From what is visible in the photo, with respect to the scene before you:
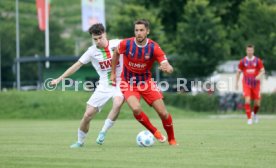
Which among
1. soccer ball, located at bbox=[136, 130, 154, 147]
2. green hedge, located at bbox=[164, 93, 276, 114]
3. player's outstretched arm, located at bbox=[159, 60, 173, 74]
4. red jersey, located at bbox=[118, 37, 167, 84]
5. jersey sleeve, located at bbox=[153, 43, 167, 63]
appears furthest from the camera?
green hedge, located at bbox=[164, 93, 276, 114]

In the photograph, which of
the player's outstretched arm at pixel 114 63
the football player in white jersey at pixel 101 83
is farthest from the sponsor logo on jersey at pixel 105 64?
the player's outstretched arm at pixel 114 63

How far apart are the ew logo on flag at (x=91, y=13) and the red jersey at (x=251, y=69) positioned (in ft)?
48.5

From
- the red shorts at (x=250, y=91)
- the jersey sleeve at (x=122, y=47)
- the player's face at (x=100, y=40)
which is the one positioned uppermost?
the player's face at (x=100, y=40)

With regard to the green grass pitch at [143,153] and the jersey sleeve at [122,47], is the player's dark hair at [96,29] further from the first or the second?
the green grass pitch at [143,153]

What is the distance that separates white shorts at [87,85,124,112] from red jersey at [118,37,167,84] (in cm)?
60

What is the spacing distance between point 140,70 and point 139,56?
1.01ft

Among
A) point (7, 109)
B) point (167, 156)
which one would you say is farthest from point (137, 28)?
point (7, 109)

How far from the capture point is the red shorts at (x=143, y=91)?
45.7 feet

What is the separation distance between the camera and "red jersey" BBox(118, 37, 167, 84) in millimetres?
13547

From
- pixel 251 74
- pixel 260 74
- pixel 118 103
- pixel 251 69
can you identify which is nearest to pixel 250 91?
pixel 251 74

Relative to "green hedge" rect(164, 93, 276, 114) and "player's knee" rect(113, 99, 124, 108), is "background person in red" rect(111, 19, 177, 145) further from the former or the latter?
"green hedge" rect(164, 93, 276, 114)

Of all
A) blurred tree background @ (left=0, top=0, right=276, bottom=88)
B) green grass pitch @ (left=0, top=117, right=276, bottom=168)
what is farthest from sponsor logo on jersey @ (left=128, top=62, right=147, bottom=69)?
blurred tree background @ (left=0, top=0, right=276, bottom=88)

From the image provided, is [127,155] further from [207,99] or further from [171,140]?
[207,99]

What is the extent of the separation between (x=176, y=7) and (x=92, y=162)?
46.6 m
